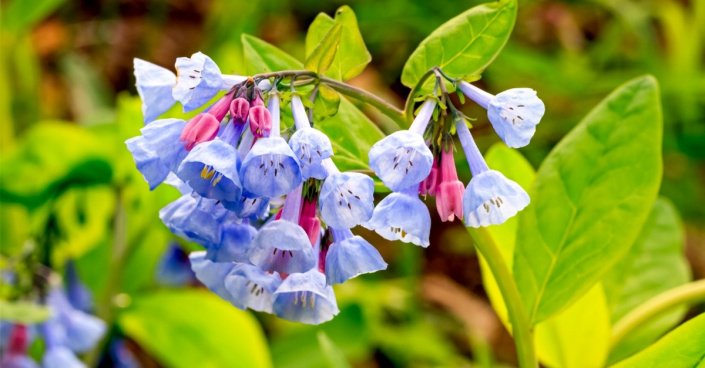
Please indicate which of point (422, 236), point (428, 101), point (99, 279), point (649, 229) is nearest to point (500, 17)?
point (428, 101)

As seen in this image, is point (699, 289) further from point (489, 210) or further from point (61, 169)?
point (61, 169)

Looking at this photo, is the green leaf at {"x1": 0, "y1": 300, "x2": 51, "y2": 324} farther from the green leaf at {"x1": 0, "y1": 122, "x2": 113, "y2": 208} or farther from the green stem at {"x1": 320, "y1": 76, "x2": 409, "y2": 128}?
the green stem at {"x1": 320, "y1": 76, "x2": 409, "y2": 128}

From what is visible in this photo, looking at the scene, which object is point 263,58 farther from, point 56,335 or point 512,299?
point 56,335

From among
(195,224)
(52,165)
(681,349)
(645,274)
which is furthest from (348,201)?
(52,165)

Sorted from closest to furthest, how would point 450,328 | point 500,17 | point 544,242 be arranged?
point 500,17 < point 544,242 < point 450,328

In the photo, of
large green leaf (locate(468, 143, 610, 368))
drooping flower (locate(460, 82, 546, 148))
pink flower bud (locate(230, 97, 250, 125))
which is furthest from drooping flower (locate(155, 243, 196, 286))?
drooping flower (locate(460, 82, 546, 148))

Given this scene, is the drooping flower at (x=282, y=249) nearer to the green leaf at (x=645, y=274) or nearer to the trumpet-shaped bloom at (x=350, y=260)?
the trumpet-shaped bloom at (x=350, y=260)
